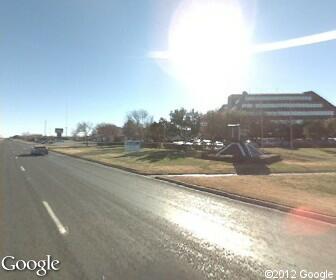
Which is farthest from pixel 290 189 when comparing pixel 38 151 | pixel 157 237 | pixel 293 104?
pixel 293 104

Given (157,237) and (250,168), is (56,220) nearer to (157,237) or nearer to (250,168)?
(157,237)

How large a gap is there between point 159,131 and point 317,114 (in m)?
80.5

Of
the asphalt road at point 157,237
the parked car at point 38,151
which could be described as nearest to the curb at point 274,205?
the asphalt road at point 157,237

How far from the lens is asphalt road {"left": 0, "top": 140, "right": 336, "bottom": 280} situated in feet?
23.5

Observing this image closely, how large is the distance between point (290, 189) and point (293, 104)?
129332 millimetres

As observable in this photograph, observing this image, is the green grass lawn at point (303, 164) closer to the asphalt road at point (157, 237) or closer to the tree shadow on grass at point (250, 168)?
the tree shadow on grass at point (250, 168)

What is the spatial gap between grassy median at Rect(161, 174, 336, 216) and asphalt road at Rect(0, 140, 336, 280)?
1.49 meters

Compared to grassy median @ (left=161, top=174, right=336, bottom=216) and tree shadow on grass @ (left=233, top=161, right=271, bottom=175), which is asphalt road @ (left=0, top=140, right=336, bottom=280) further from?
→ tree shadow on grass @ (left=233, top=161, right=271, bottom=175)

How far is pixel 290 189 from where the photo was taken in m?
19.0

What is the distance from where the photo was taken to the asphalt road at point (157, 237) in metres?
7.15

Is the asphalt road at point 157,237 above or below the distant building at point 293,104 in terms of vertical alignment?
below

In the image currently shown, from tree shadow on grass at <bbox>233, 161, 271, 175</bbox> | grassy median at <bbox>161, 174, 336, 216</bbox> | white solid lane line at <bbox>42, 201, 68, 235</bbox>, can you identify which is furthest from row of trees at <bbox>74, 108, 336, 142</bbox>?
white solid lane line at <bbox>42, 201, 68, 235</bbox>

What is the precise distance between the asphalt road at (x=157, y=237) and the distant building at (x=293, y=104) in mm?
124384

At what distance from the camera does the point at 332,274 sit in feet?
22.7
